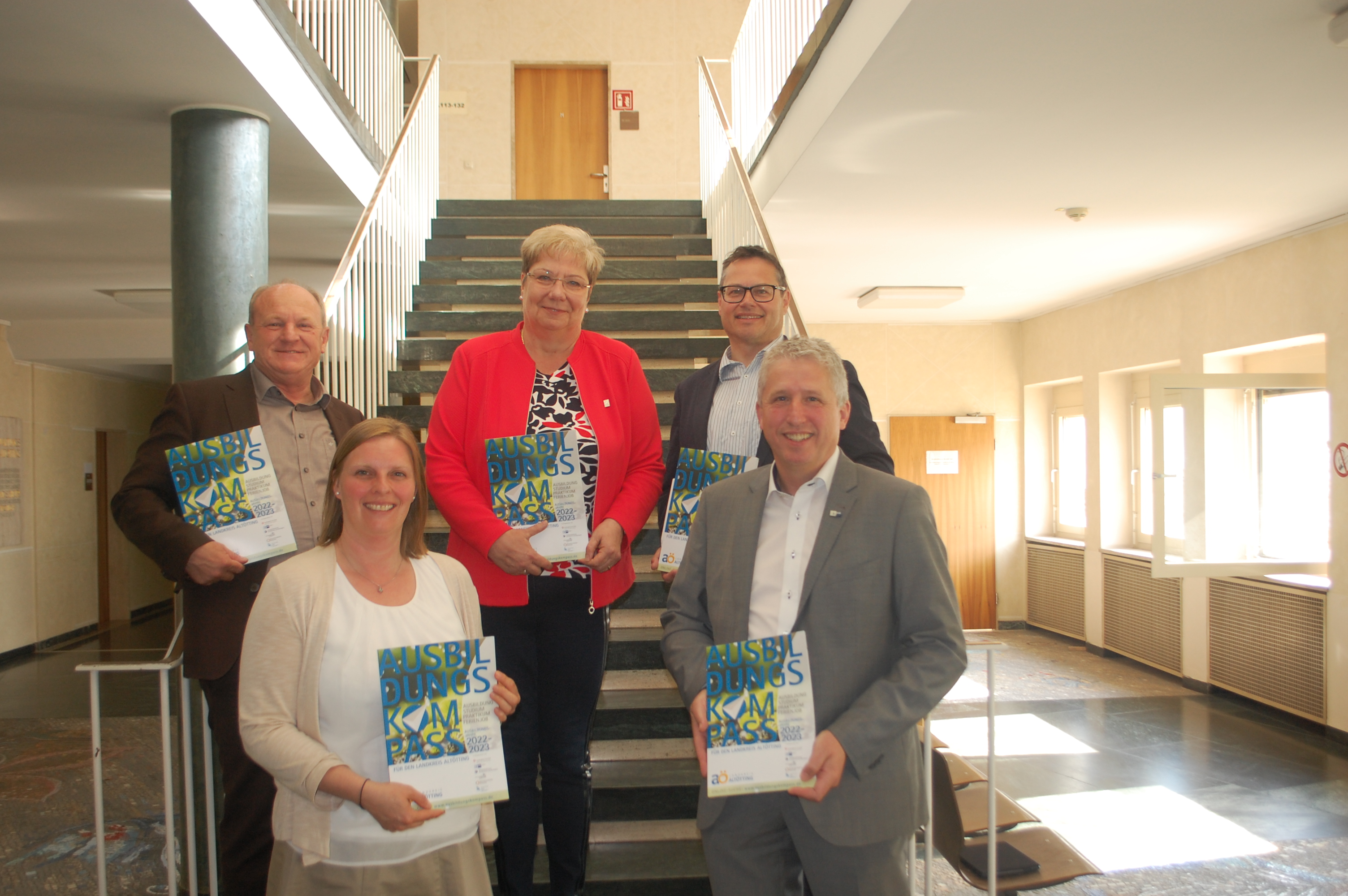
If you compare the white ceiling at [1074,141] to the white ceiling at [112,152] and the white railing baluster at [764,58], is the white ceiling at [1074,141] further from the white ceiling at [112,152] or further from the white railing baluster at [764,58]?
the white ceiling at [112,152]

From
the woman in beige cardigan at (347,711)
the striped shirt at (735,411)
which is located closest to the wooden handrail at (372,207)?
the woman in beige cardigan at (347,711)

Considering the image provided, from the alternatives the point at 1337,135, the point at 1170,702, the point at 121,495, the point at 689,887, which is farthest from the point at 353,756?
the point at 1170,702

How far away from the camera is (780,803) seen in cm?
145

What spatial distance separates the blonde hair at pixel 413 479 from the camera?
1.46m

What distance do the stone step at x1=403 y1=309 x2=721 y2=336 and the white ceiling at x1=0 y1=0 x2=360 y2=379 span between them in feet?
2.92

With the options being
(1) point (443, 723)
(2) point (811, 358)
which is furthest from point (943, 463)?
(1) point (443, 723)

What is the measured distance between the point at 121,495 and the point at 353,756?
34.0 inches

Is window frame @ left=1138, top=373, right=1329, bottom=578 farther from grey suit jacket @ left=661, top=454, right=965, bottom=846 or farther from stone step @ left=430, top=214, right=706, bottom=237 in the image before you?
grey suit jacket @ left=661, top=454, right=965, bottom=846

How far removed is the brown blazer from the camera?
1.70m

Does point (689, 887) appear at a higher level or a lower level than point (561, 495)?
lower

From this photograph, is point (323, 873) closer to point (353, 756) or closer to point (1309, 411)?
point (353, 756)

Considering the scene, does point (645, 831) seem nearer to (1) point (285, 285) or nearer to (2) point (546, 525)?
(2) point (546, 525)

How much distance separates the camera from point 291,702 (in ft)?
4.31

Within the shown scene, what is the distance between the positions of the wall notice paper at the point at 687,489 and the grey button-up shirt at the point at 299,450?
757 millimetres
